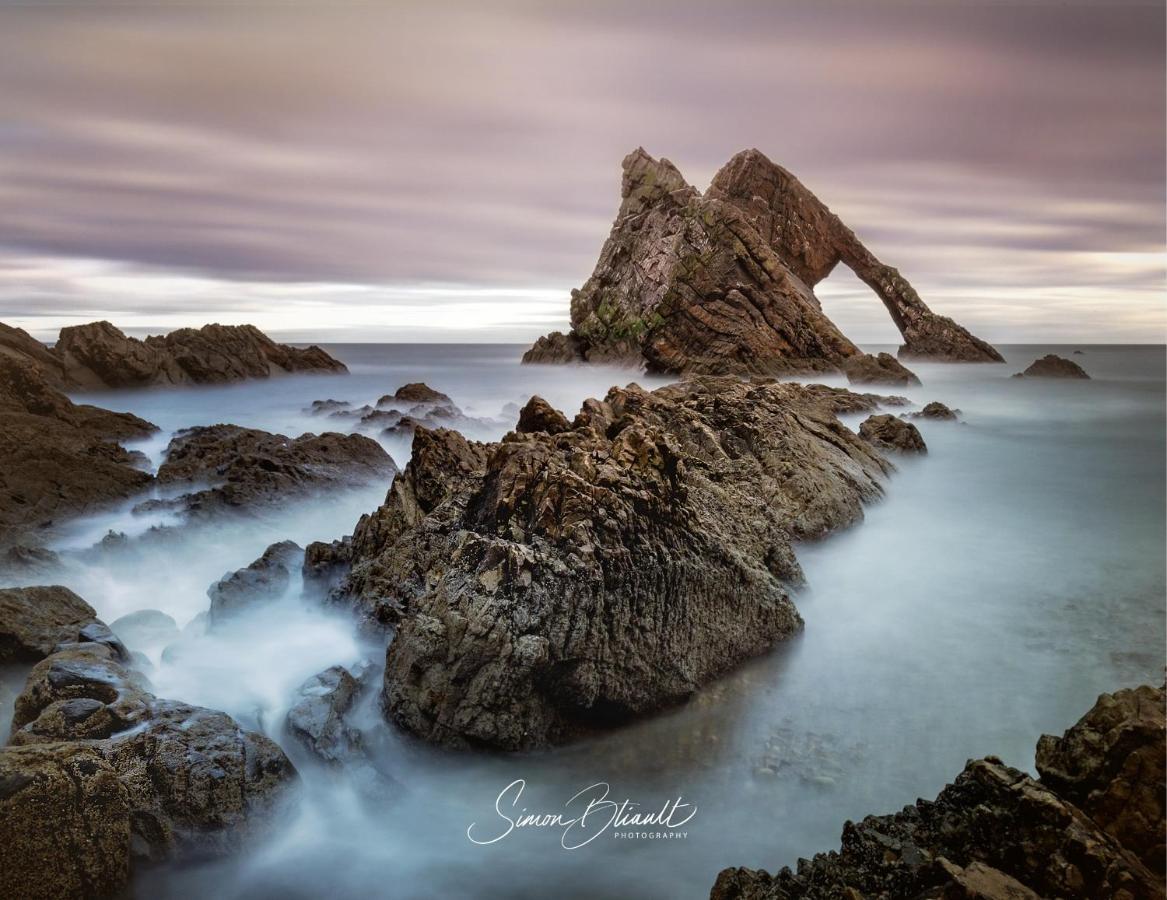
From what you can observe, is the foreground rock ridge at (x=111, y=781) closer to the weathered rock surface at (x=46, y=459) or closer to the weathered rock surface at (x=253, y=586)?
the weathered rock surface at (x=253, y=586)

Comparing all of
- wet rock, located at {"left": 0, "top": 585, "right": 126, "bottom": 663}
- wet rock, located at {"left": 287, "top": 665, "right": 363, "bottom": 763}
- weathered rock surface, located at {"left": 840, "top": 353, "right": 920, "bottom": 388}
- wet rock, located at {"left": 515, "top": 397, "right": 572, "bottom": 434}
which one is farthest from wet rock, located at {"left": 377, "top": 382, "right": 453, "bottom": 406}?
weathered rock surface, located at {"left": 840, "top": 353, "right": 920, "bottom": 388}

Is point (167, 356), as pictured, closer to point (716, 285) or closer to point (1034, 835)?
point (1034, 835)

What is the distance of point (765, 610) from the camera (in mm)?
4645

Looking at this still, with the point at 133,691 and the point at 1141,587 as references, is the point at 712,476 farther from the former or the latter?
the point at 133,691

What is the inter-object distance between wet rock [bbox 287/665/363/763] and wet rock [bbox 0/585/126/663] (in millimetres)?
1229

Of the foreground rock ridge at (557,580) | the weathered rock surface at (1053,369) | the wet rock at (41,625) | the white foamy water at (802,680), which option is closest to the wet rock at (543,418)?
the foreground rock ridge at (557,580)

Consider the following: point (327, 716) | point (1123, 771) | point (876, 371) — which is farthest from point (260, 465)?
point (876, 371)

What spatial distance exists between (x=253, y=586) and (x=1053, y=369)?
12.9 meters

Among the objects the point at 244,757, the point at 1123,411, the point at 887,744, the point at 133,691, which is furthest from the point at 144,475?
the point at 1123,411

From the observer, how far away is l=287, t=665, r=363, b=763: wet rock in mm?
3740

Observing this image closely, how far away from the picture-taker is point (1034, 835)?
2.12 meters

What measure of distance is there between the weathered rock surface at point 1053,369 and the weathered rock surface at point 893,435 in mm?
2291

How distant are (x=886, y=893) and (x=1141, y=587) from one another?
4003 millimetres

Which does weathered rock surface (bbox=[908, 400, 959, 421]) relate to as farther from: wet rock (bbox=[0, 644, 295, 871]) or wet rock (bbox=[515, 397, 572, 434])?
wet rock (bbox=[0, 644, 295, 871])
